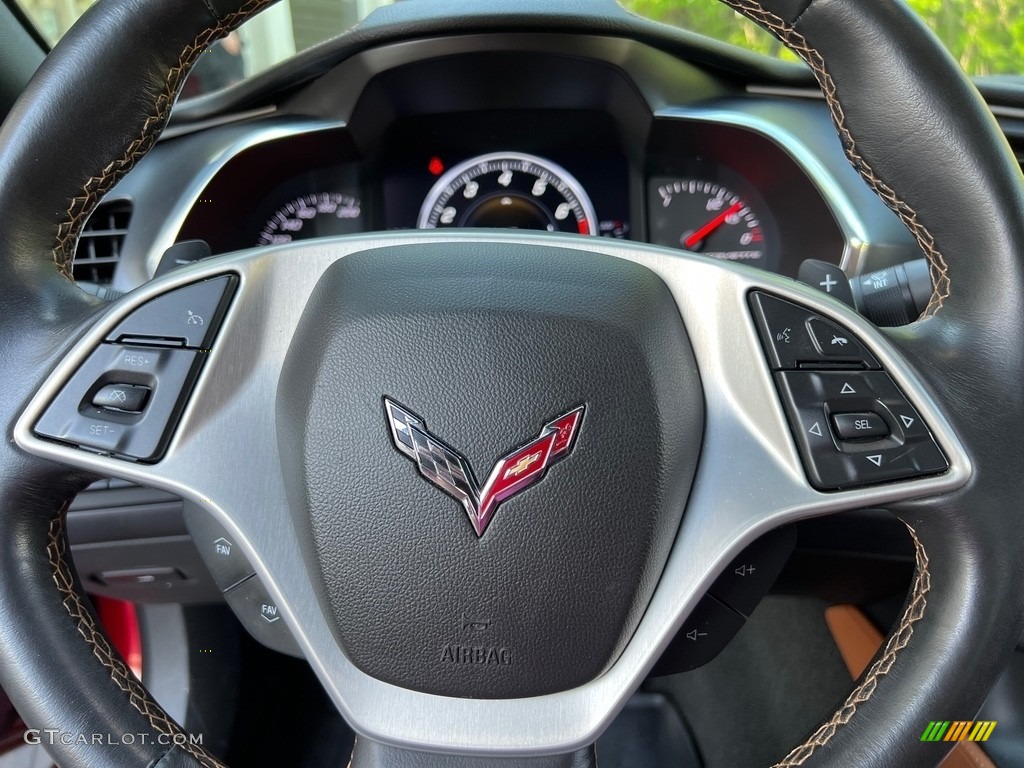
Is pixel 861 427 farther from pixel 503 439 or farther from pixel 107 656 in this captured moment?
pixel 107 656

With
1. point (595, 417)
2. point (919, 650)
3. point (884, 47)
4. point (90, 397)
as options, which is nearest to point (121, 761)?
point (90, 397)

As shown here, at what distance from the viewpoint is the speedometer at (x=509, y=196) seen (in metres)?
1.70

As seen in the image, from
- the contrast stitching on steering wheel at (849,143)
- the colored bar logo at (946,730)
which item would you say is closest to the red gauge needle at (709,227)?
the contrast stitching on steering wheel at (849,143)

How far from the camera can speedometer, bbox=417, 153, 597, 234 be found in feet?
5.59

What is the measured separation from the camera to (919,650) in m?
0.65

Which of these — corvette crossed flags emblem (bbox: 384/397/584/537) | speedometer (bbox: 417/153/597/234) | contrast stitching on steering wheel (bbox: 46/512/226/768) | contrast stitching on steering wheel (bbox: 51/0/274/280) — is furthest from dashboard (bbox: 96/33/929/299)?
corvette crossed flags emblem (bbox: 384/397/584/537)

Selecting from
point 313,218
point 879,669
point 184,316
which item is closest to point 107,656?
point 184,316

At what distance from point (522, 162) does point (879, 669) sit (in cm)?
A: 124

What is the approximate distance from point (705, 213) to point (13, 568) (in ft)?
4.54

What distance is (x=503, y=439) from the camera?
2.21 feet

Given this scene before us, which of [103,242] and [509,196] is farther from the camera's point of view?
[509,196]

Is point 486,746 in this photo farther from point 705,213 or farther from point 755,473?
point 705,213

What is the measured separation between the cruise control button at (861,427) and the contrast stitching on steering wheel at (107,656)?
1.81ft

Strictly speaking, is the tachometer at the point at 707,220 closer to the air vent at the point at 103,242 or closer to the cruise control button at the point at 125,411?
the air vent at the point at 103,242
